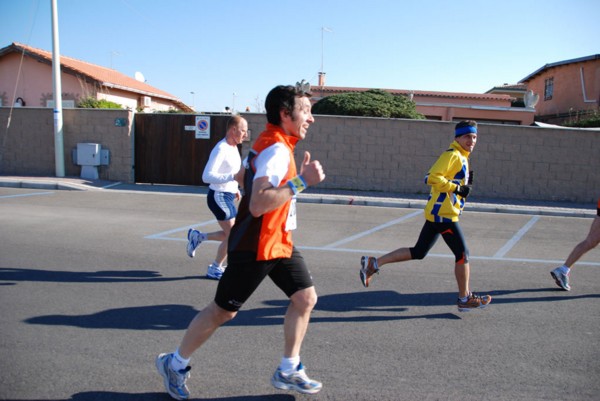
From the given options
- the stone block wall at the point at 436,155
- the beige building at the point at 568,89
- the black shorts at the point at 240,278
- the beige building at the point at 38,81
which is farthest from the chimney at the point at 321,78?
the black shorts at the point at 240,278

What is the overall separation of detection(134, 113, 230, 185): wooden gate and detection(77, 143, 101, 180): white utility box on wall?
1119mm

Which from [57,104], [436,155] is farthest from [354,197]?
[57,104]

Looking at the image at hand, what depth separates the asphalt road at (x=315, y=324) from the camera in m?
3.23

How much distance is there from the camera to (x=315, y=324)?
430 centimetres

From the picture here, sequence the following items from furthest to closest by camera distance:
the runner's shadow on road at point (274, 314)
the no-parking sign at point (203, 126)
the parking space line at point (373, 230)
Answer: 1. the no-parking sign at point (203, 126)
2. the parking space line at point (373, 230)
3. the runner's shadow on road at point (274, 314)

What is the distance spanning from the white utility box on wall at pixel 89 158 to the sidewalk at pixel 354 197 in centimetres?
37

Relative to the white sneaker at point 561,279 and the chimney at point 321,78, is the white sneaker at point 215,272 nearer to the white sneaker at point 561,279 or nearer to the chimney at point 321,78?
the white sneaker at point 561,279

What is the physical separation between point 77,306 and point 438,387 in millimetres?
3240

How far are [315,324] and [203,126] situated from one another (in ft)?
36.1

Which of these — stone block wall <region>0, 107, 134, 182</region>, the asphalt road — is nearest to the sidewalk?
stone block wall <region>0, 107, 134, 182</region>

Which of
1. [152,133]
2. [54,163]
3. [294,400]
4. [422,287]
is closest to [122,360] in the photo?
[294,400]

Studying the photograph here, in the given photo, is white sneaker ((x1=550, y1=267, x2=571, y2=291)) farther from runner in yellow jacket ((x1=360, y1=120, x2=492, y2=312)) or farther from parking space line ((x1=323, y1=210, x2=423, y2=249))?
parking space line ((x1=323, y1=210, x2=423, y2=249))

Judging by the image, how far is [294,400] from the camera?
305 cm

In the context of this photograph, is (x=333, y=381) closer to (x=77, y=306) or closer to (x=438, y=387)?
(x=438, y=387)
